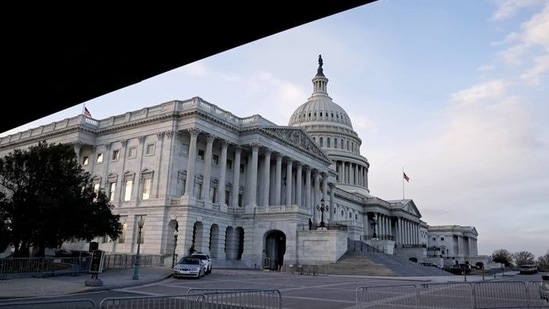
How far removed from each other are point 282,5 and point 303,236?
153ft

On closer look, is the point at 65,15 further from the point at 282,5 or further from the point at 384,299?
the point at 384,299

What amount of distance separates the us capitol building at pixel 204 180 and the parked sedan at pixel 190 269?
1038cm

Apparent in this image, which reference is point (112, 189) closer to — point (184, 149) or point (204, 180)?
point (184, 149)

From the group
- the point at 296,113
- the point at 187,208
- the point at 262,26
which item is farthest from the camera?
the point at 296,113

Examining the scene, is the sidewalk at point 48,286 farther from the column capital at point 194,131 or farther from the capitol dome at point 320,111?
the capitol dome at point 320,111

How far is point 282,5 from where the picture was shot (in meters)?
4.56

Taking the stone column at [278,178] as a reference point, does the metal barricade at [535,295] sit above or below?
below

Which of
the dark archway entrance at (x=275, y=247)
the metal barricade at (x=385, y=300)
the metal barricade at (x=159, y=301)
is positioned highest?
the dark archway entrance at (x=275, y=247)

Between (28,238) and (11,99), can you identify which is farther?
(28,238)

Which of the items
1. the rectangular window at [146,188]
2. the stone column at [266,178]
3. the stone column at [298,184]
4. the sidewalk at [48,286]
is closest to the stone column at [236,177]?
the stone column at [266,178]

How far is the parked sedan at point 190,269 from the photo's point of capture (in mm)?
31812

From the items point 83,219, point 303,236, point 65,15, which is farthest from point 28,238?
point 65,15

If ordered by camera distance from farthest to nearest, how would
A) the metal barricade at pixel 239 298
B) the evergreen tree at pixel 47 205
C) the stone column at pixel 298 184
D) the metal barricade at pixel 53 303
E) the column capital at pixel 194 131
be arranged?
the stone column at pixel 298 184
the column capital at pixel 194 131
the evergreen tree at pixel 47 205
the metal barricade at pixel 239 298
the metal barricade at pixel 53 303

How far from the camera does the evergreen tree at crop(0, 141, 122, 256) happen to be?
32.7m
